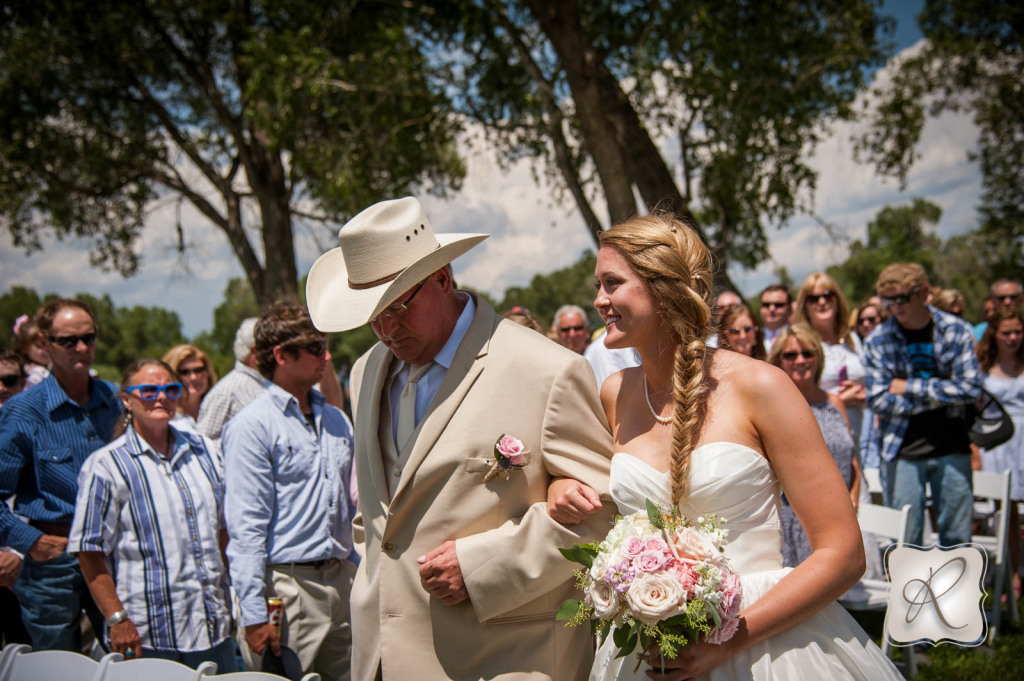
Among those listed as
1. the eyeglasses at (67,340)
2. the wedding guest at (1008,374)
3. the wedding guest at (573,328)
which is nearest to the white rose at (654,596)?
the eyeglasses at (67,340)

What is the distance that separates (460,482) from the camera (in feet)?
8.52

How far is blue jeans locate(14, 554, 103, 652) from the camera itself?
396 centimetres

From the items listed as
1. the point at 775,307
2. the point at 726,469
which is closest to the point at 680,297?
the point at 726,469

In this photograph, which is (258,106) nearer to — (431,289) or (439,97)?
(439,97)

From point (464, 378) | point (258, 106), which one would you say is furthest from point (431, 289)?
point (258, 106)

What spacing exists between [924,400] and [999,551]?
1.14 metres

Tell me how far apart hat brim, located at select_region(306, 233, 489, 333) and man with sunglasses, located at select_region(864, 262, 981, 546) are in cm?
379

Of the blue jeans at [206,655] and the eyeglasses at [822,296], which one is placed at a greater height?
the eyeglasses at [822,296]

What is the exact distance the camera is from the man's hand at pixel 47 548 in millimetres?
3846

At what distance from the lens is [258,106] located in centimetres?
1135

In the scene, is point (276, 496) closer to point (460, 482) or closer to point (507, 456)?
point (460, 482)

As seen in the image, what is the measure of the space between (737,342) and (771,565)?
2.81 m

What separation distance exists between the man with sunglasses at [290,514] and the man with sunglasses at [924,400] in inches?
156

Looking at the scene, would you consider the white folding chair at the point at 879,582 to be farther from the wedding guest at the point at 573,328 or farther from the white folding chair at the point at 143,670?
the white folding chair at the point at 143,670
